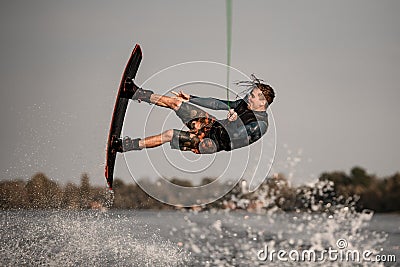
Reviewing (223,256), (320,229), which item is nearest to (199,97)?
(223,256)

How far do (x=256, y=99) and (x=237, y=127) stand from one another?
395 mm

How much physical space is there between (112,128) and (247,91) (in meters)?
1.60

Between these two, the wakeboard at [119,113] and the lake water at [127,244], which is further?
the lake water at [127,244]

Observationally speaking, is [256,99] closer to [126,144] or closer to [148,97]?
[148,97]

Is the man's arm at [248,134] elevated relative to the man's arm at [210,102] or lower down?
Answer: lower down

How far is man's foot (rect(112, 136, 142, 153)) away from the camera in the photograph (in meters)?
7.59

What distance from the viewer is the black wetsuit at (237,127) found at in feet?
24.9

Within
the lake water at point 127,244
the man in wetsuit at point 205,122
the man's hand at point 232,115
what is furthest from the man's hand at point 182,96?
the lake water at point 127,244

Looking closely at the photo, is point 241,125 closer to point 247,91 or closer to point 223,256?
point 247,91

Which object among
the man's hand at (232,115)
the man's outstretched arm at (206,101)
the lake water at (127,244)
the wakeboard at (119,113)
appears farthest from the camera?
the lake water at (127,244)

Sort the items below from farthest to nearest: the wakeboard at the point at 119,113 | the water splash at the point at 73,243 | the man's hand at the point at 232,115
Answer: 1. the water splash at the point at 73,243
2. the wakeboard at the point at 119,113
3. the man's hand at the point at 232,115

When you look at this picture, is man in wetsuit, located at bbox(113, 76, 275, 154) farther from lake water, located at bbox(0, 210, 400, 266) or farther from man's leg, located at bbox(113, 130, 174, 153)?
lake water, located at bbox(0, 210, 400, 266)

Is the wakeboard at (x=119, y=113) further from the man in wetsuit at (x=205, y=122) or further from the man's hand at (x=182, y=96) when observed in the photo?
the man's hand at (x=182, y=96)

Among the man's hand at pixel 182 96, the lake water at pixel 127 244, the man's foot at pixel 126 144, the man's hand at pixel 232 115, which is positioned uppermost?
the man's hand at pixel 182 96
